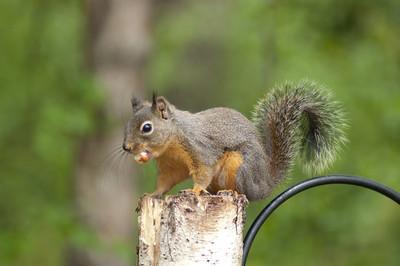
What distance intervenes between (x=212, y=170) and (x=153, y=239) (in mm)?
511

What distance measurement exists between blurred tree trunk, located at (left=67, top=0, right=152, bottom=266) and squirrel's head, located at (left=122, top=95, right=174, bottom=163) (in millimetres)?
3178

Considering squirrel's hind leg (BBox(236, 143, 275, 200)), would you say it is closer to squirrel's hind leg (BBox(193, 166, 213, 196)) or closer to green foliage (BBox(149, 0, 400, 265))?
squirrel's hind leg (BBox(193, 166, 213, 196))

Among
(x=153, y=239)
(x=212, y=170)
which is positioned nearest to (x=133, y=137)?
(x=212, y=170)

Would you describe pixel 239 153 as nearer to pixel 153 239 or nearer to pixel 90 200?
pixel 153 239

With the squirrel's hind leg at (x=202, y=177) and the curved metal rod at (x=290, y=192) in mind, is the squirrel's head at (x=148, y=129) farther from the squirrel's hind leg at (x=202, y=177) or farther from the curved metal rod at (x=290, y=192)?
the curved metal rod at (x=290, y=192)

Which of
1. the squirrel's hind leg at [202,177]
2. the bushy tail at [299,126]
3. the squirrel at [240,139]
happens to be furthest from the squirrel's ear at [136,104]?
the bushy tail at [299,126]

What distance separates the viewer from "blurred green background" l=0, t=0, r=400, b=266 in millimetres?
5840

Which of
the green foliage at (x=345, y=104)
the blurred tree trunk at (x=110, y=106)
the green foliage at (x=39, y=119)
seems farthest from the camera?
the green foliage at (x=345, y=104)

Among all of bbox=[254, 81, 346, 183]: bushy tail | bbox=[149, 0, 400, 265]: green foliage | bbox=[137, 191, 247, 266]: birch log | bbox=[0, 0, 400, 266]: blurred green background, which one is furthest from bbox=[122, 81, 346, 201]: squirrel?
bbox=[149, 0, 400, 265]: green foliage

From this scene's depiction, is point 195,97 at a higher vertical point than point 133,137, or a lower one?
higher

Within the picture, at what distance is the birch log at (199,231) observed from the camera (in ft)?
7.06

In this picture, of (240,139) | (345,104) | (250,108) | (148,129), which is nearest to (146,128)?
(148,129)

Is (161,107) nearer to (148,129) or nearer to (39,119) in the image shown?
(148,129)

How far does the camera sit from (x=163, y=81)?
24.7 ft
